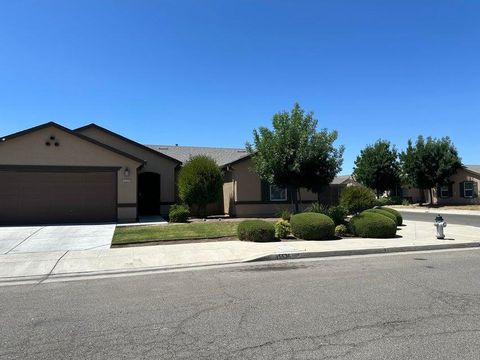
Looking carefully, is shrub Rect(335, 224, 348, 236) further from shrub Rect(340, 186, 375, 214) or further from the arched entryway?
the arched entryway

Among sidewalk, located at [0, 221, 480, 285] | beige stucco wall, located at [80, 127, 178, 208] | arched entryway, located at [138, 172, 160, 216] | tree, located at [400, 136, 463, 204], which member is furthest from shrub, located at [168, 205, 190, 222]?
tree, located at [400, 136, 463, 204]

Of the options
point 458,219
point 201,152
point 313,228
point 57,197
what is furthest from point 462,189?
point 57,197

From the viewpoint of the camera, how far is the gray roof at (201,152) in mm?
29881

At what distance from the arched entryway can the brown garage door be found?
3856mm

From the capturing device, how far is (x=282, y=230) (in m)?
15.0

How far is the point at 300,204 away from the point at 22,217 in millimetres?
14717

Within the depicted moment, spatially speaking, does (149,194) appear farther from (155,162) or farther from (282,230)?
(282,230)

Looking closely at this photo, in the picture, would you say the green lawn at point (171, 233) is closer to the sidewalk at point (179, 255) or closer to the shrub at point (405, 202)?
the sidewalk at point (179, 255)

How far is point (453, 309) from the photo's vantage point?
624 centimetres

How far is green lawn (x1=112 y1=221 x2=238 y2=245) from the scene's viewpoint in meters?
14.3

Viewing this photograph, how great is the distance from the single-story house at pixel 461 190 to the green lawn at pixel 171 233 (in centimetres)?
3284

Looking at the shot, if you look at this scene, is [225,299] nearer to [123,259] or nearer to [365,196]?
[123,259]

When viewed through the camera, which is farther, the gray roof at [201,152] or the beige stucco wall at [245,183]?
the gray roof at [201,152]

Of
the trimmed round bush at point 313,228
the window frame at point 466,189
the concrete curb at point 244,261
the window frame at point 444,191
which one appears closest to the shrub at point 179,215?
the trimmed round bush at point 313,228
